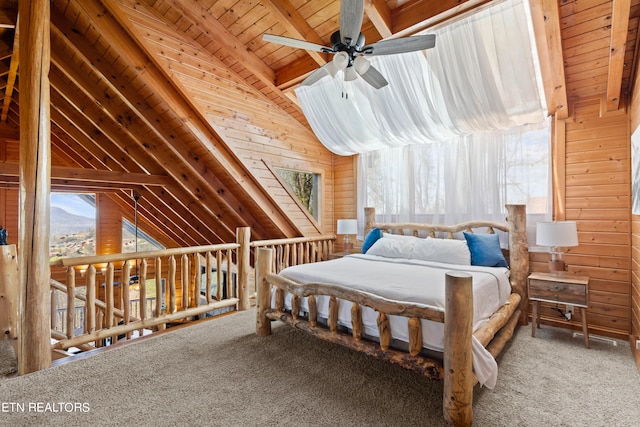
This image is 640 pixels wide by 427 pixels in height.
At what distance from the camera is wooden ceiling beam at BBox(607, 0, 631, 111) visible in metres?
1.97

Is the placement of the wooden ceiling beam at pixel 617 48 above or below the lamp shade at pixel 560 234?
above

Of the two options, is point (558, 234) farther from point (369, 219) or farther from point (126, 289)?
point (126, 289)

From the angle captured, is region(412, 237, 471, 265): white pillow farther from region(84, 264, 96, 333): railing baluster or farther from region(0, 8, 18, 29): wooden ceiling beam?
region(0, 8, 18, 29): wooden ceiling beam

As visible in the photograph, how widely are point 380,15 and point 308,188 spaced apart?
3.15m

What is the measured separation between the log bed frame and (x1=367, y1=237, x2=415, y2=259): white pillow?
803 millimetres

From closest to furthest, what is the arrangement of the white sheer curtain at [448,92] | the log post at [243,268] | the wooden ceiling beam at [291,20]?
the white sheer curtain at [448,92] < the wooden ceiling beam at [291,20] < the log post at [243,268]

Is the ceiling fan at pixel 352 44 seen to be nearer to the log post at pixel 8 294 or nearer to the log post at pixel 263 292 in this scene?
the log post at pixel 263 292

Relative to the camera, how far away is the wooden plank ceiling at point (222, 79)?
268cm

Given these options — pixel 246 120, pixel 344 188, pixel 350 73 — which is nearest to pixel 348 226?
pixel 344 188

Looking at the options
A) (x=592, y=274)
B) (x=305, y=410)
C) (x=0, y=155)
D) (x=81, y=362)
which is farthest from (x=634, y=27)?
(x=0, y=155)

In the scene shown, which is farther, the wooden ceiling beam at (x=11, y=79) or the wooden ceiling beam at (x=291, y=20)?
the wooden ceiling beam at (x=11, y=79)

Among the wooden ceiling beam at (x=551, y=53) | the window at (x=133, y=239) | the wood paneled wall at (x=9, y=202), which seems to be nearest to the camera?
the wooden ceiling beam at (x=551, y=53)

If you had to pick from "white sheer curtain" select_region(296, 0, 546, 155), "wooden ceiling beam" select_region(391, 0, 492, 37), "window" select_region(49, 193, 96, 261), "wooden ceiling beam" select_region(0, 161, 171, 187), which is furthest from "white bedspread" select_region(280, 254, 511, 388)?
"window" select_region(49, 193, 96, 261)

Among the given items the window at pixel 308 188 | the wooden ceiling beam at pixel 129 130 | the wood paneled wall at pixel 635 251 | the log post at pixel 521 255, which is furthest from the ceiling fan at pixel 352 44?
the window at pixel 308 188
